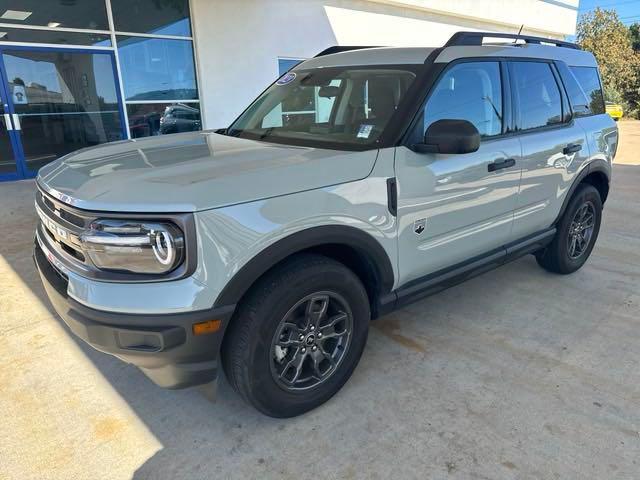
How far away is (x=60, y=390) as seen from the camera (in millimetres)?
2711

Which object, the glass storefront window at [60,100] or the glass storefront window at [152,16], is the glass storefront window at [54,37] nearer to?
the glass storefront window at [60,100]

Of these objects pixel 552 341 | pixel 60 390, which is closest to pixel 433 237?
pixel 552 341

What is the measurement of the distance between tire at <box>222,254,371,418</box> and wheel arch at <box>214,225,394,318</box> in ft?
0.34

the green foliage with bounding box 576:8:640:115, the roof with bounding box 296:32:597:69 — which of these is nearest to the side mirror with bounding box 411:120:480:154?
the roof with bounding box 296:32:597:69

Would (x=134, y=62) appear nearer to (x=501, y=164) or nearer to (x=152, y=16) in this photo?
(x=152, y=16)

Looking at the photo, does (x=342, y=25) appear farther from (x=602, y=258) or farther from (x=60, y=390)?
(x=60, y=390)

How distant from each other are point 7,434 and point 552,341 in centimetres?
336

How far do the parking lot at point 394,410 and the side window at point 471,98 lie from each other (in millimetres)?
1481

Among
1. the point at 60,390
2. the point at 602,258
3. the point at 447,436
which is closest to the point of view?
the point at 447,436

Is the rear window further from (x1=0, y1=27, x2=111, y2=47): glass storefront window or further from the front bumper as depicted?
(x1=0, y1=27, x2=111, y2=47): glass storefront window

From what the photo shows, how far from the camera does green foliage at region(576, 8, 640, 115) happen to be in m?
31.8

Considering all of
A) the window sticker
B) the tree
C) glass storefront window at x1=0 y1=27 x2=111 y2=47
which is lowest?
the window sticker

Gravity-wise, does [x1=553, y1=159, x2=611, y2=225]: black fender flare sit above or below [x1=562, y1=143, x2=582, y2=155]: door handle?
below

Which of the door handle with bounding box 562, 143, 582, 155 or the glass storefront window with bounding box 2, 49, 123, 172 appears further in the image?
the glass storefront window with bounding box 2, 49, 123, 172
